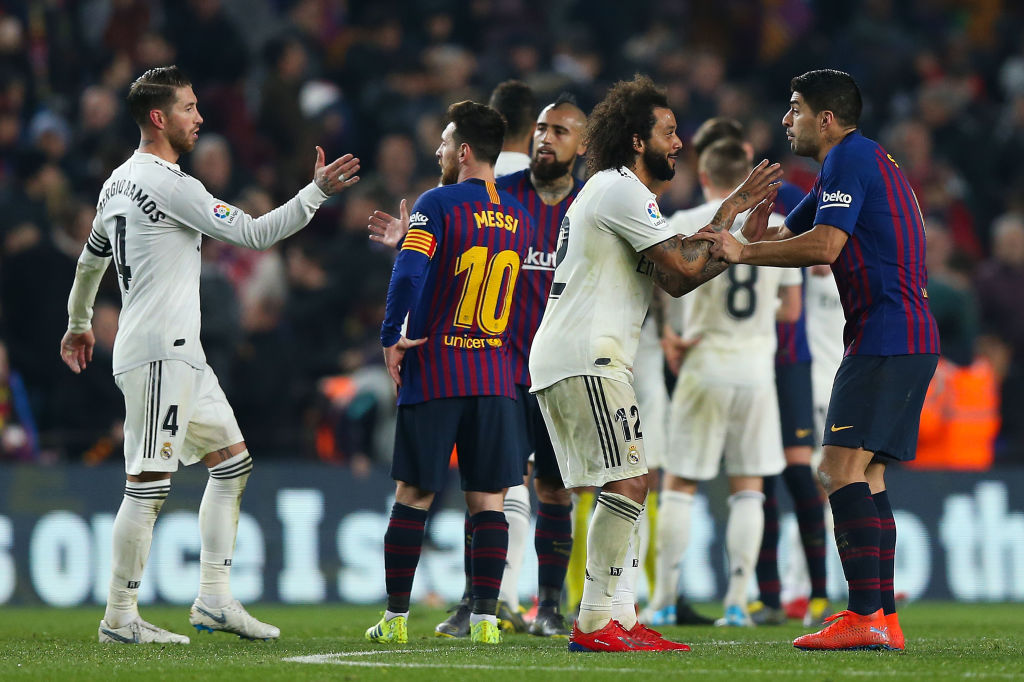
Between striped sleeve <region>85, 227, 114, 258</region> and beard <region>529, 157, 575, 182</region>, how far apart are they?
236cm

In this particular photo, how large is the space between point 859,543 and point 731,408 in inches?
106

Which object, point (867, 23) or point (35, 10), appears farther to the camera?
point (867, 23)

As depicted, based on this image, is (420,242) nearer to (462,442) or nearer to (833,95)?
(462,442)

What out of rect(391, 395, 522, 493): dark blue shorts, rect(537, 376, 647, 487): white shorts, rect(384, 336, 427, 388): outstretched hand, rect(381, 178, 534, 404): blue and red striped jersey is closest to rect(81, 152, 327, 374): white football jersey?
rect(381, 178, 534, 404): blue and red striped jersey

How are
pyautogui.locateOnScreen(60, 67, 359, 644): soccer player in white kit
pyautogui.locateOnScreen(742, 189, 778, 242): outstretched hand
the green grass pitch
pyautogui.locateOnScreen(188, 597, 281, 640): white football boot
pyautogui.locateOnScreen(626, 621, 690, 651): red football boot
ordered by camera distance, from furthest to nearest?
pyautogui.locateOnScreen(188, 597, 281, 640): white football boot, pyautogui.locateOnScreen(60, 67, 359, 644): soccer player in white kit, pyautogui.locateOnScreen(742, 189, 778, 242): outstretched hand, pyautogui.locateOnScreen(626, 621, 690, 651): red football boot, the green grass pitch

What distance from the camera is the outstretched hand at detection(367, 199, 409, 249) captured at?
25.3 ft

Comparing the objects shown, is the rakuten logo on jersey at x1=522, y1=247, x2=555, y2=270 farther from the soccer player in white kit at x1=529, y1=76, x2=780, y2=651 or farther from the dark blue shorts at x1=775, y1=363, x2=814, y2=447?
the dark blue shorts at x1=775, y1=363, x2=814, y2=447

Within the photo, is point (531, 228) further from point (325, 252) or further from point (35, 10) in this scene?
point (35, 10)

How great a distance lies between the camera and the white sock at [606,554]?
6.66 meters

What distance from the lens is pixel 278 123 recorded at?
1538 cm

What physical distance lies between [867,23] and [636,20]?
2816 mm

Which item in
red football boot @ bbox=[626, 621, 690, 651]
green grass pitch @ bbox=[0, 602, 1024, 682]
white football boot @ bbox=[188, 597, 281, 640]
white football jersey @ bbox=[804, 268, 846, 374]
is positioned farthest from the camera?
white football jersey @ bbox=[804, 268, 846, 374]

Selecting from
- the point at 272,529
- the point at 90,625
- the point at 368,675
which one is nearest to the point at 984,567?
the point at 272,529

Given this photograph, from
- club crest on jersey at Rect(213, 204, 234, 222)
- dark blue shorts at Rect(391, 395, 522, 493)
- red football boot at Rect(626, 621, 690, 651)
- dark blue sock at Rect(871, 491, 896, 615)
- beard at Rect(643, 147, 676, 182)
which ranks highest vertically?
beard at Rect(643, 147, 676, 182)
